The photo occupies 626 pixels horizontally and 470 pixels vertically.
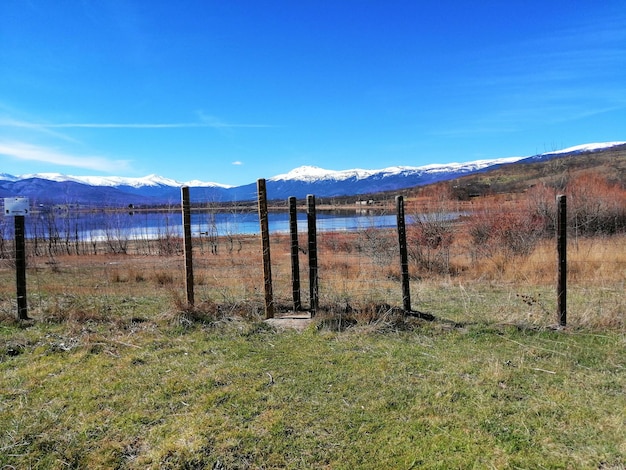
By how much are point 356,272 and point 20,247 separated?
10534mm

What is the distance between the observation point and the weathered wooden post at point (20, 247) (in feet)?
22.7

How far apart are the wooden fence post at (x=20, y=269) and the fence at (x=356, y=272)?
24 cm

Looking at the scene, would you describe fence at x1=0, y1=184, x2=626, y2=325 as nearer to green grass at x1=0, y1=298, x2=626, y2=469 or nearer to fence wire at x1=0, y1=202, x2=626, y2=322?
fence wire at x1=0, y1=202, x2=626, y2=322

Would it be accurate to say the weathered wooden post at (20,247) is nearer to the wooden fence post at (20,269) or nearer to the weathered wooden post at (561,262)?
the wooden fence post at (20,269)

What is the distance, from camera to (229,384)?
14.2ft

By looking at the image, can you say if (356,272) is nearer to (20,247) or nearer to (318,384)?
(20,247)

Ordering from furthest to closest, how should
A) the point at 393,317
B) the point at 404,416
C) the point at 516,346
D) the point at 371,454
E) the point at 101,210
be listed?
the point at 101,210 < the point at 393,317 < the point at 516,346 < the point at 404,416 < the point at 371,454

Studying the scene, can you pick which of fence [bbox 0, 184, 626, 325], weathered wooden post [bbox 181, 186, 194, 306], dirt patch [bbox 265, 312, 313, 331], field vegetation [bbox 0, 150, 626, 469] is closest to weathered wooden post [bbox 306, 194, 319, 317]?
fence [bbox 0, 184, 626, 325]

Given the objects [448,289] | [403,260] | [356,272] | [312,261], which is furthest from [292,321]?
[356,272]

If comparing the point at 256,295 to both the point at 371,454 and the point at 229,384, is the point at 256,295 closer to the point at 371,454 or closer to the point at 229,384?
the point at 229,384

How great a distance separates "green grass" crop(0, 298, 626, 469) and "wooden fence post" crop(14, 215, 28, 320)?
63 centimetres

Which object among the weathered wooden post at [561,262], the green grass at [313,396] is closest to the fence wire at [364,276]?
the weathered wooden post at [561,262]

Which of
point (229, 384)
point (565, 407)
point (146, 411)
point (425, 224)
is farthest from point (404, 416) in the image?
point (425, 224)

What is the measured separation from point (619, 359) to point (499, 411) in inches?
87.2
